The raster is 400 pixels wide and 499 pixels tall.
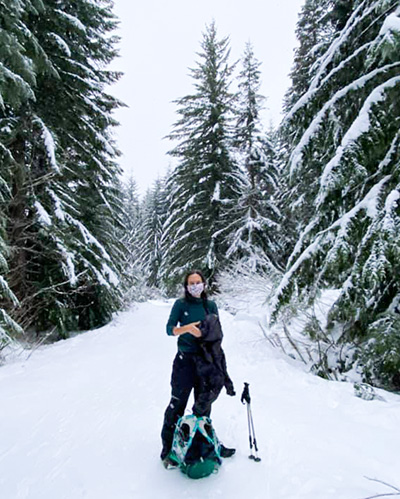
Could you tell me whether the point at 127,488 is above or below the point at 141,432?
Answer: above

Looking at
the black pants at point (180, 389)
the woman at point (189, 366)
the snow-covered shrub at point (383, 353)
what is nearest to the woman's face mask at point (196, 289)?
the woman at point (189, 366)

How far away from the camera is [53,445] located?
3.46 m

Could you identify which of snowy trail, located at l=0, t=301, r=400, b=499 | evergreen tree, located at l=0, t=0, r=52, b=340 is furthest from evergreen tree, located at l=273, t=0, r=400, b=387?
evergreen tree, located at l=0, t=0, r=52, b=340

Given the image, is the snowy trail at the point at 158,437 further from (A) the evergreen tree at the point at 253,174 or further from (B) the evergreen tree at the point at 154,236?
(B) the evergreen tree at the point at 154,236

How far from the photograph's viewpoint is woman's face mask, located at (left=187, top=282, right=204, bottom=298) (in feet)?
10.5

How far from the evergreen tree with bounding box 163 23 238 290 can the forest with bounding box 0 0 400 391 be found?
3.0 inches

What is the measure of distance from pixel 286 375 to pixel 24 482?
4.46m

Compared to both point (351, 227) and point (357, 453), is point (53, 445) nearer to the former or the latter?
point (357, 453)

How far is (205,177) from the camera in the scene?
16188 millimetres

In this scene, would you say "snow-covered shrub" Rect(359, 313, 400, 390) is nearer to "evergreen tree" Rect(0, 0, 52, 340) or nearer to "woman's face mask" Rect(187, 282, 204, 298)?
"woman's face mask" Rect(187, 282, 204, 298)

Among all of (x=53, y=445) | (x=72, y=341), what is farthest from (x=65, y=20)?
(x=53, y=445)

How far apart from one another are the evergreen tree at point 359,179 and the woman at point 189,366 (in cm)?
220

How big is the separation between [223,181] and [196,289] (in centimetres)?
1357

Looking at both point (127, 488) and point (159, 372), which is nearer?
point (127, 488)
